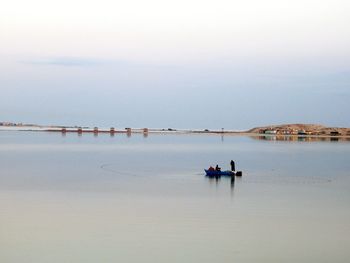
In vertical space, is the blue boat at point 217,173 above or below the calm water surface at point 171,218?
above

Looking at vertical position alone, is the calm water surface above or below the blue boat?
below

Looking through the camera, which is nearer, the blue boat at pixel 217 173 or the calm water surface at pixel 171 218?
the calm water surface at pixel 171 218

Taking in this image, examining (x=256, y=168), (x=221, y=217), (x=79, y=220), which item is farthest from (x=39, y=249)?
(x=256, y=168)

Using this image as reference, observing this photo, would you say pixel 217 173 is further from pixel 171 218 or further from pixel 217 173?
pixel 171 218

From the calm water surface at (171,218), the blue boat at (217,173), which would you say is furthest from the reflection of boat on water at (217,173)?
the calm water surface at (171,218)

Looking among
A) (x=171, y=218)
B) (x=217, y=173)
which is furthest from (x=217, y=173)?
(x=171, y=218)

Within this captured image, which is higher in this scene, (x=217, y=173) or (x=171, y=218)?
(x=217, y=173)

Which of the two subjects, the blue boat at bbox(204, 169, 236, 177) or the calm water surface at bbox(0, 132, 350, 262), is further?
the blue boat at bbox(204, 169, 236, 177)

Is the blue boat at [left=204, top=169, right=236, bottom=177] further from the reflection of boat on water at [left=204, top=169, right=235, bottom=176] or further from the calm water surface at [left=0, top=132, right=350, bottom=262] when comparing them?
the calm water surface at [left=0, top=132, right=350, bottom=262]

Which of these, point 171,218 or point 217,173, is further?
point 217,173

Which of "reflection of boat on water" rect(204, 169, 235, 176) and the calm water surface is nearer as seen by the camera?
the calm water surface

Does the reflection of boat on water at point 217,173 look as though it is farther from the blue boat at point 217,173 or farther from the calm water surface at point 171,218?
the calm water surface at point 171,218

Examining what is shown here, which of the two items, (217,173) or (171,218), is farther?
(217,173)

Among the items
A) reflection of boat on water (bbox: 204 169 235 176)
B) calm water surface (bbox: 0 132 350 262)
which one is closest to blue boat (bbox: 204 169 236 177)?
reflection of boat on water (bbox: 204 169 235 176)
